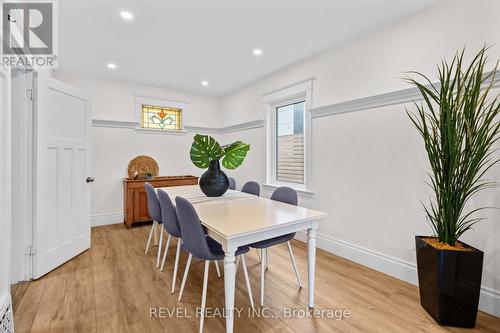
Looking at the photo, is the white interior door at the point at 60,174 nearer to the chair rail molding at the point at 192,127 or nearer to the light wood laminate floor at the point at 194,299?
the light wood laminate floor at the point at 194,299

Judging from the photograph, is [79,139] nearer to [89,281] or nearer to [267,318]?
[89,281]

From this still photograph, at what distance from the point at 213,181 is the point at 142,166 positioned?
7.95 feet

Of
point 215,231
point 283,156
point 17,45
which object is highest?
point 17,45

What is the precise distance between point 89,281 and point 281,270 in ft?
6.15

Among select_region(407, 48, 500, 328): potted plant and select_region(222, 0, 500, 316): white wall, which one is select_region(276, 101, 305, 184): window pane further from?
select_region(407, 48, 500, 328): potted plant

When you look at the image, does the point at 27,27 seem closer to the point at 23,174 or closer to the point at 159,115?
the point at 23,174

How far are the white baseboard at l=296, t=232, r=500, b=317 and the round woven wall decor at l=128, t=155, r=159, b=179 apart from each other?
10.3 ft

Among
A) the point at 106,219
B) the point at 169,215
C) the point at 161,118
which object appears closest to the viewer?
the point at 169,215

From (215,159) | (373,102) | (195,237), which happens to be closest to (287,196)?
(215,159)

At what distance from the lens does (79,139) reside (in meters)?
2.75

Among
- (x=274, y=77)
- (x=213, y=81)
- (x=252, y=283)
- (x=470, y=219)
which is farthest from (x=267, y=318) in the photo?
(x=213, y=81)

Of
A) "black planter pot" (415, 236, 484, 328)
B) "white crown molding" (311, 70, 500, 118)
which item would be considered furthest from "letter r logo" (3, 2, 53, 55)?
"black planter pot" (415, 236, 484, 328)

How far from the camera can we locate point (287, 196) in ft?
7.75

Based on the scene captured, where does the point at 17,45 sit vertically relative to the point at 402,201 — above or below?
above
